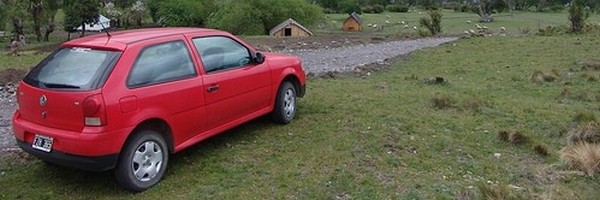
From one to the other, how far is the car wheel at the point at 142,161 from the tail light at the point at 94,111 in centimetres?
36

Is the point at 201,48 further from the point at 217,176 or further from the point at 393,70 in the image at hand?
the point at 393,70

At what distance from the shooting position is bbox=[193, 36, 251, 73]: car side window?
582 cm

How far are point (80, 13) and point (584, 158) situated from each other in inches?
1919

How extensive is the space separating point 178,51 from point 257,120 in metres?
2.09

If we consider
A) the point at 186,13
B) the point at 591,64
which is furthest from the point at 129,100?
the point at 186,13

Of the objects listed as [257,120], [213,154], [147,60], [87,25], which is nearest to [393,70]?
[257,120]

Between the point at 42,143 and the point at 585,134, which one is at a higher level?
the point at 42,143

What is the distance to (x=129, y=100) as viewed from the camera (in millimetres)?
4758

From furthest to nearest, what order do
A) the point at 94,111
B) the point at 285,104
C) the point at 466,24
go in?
the point at 466,24
the point at 285,104
the point at 94,111

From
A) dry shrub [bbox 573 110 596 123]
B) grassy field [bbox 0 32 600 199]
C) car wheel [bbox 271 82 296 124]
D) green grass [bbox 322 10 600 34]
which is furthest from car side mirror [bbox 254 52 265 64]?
green grass [bbox 322 10 600 34]

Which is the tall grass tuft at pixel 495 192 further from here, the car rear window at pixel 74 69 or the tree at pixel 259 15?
the tree at pixel 259 15

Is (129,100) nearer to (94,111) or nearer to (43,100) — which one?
(94,111)

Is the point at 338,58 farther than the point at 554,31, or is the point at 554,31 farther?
the point at 554,31

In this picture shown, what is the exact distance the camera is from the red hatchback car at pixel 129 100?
15.2 ft
